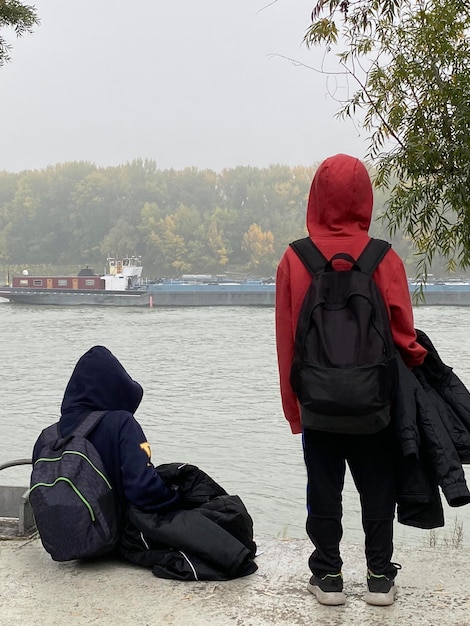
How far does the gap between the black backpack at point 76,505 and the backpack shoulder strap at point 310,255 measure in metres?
0.93

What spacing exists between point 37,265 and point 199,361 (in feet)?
179

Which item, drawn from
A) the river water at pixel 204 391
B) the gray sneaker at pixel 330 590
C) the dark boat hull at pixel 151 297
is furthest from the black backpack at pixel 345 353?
the dark boat hull at pixel 151 297

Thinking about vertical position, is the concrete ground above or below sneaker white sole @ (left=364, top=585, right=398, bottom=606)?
below

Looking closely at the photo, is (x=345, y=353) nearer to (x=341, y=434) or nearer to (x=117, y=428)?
(x=341, y=434)

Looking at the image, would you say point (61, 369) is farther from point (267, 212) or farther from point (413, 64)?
point (267, 212)

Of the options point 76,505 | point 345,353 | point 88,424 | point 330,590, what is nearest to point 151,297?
point 88,424

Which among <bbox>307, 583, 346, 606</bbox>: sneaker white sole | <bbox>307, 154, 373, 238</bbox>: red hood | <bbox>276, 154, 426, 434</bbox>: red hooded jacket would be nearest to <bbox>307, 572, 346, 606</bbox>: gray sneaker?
<bbox>307, 583, 346, 606</bbox>: sneaker white sole

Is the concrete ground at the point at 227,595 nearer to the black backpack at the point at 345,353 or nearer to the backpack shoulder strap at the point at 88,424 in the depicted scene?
the backpack shoulder strap at the point at 88,424

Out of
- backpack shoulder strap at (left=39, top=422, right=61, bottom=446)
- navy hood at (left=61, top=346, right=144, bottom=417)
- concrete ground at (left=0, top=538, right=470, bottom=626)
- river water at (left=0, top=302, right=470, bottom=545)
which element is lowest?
river water at (left=0, top=302, right=470, bottom=545)

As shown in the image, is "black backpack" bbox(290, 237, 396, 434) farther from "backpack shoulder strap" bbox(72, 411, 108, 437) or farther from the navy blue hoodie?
"backpack shoulder strap" bbox(72, 411, 108, 437)

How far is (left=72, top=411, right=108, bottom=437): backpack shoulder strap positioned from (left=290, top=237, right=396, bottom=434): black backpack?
0.76 metres

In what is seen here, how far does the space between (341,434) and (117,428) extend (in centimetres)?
78

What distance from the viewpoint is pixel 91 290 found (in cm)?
5056

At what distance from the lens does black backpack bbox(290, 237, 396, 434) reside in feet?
7.29
